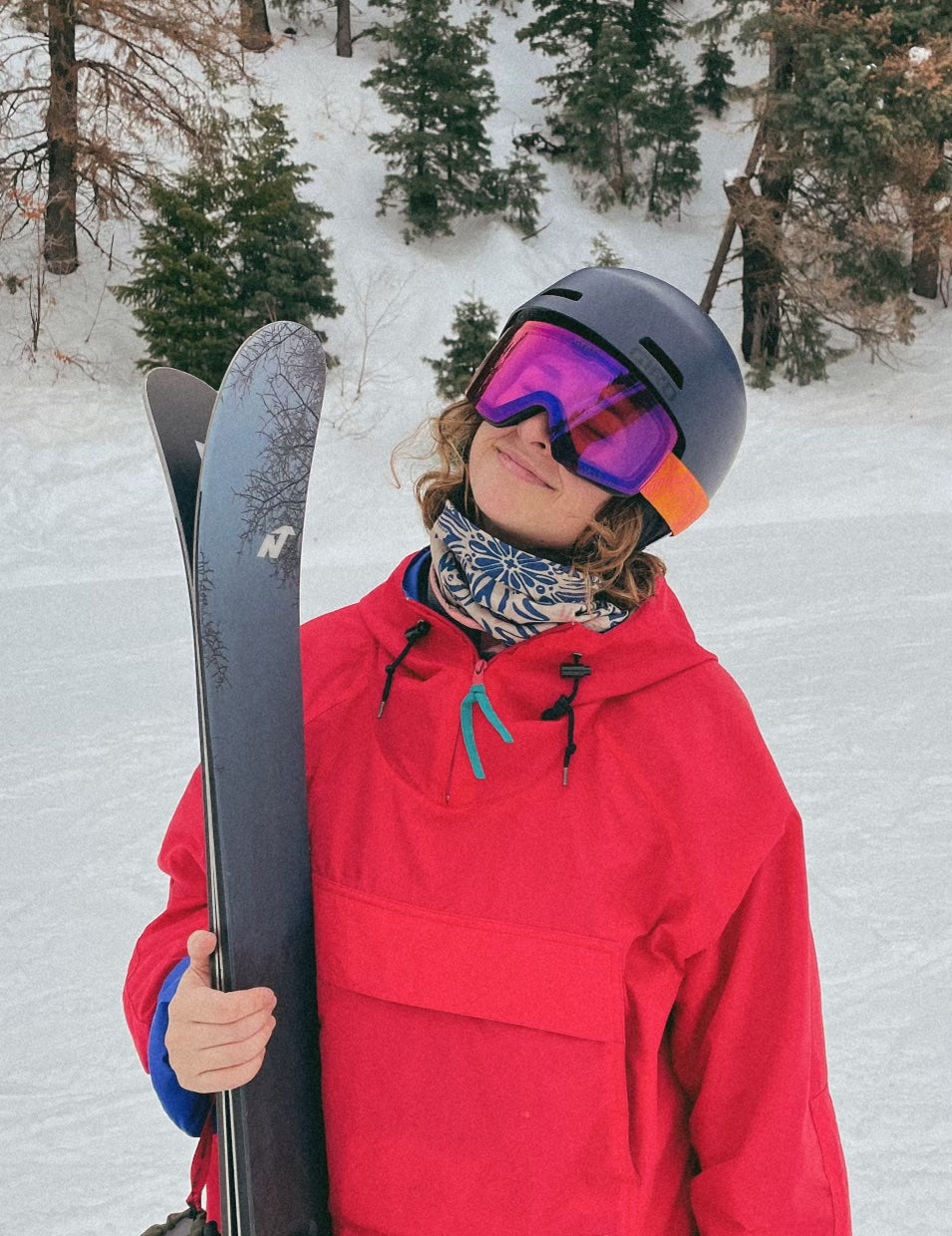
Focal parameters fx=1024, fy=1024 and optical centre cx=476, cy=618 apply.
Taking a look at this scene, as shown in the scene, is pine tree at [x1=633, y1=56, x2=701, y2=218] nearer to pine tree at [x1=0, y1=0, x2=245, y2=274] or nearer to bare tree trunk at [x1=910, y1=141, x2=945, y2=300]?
bare tree trunk at [x1=910, y1=141, x2=945, y2=300]

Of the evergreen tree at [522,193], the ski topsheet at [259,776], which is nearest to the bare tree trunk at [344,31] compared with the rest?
the evergreen tree at [522,193]

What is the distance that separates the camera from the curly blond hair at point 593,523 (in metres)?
1.19

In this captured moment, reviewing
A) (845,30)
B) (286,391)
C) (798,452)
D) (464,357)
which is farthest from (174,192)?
(286,391)

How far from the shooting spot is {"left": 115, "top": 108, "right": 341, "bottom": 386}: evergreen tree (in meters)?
9.35

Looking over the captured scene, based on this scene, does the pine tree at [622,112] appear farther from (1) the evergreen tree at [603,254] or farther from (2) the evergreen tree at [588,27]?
(1) the evergreen tree at [603,254]

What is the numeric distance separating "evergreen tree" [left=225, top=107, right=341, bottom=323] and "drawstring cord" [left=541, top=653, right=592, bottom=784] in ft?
30.4

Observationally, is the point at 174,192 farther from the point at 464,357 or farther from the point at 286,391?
the point at 286,391

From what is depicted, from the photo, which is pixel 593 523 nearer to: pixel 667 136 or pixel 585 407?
pixel 585 407

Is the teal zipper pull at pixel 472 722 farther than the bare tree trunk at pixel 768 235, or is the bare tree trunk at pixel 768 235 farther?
the bare tree trunk at pixel 768 235

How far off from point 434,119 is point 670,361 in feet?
43.8

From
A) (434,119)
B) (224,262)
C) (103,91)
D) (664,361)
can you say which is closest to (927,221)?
(434,119)

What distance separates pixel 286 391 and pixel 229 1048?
2.69ft

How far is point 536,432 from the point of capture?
1234 mm

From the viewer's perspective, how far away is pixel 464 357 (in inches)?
418
